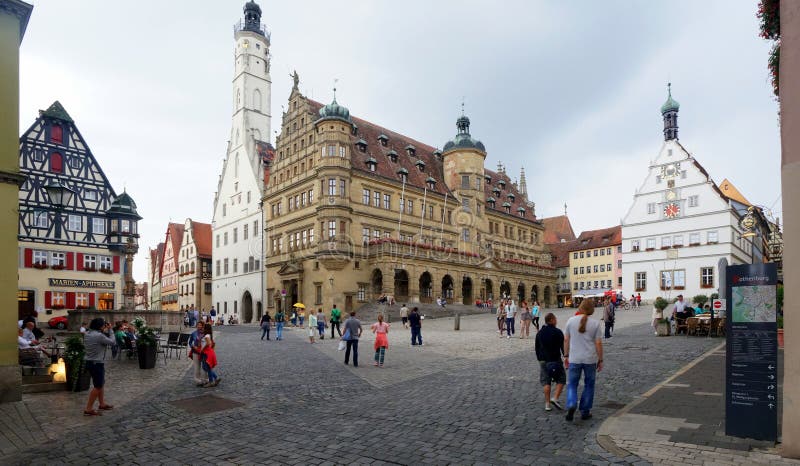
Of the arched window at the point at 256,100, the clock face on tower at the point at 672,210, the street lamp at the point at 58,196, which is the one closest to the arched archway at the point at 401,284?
the street lamp at the point at 58,196

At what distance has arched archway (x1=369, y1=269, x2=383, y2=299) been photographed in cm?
4594

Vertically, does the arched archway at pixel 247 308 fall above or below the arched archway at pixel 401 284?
below

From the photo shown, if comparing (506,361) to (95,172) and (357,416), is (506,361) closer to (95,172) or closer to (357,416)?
(357,416)

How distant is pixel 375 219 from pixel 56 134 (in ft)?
82.2

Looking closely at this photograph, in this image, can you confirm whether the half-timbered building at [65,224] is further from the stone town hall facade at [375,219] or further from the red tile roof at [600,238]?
the red tile roof at [600,238]

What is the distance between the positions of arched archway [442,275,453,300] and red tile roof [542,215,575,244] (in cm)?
4469

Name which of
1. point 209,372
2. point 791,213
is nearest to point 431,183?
point 209,372

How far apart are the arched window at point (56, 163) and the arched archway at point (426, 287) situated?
96.0 feet

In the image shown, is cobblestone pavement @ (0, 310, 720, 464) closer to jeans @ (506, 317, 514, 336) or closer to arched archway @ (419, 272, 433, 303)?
jeans @ (506, 317, 514, 336)

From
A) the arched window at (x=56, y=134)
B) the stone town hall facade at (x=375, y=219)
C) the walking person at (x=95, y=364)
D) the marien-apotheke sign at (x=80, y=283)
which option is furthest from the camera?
the stone town hall facade at (x=375, y=219)

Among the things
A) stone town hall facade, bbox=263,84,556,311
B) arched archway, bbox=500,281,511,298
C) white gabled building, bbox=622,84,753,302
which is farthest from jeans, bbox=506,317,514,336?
white gabled building, bbox=622,84,753,302

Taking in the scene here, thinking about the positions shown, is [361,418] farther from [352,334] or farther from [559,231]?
[559,231]

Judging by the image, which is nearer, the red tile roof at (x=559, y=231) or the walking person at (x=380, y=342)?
the walking person at (x=380, y=342)

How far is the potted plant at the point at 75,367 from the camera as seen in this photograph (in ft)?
40.2
